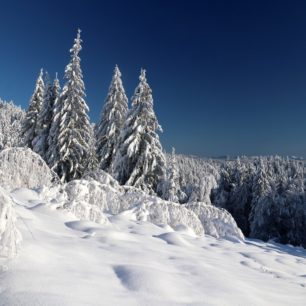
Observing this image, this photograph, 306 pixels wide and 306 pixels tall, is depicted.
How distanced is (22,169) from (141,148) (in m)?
12.8

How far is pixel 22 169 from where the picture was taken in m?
7.18

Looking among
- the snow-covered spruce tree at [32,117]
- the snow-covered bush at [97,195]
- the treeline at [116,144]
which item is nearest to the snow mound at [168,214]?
the snow-covered bush at [97,195]

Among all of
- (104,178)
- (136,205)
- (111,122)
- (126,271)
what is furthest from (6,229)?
(111,122)

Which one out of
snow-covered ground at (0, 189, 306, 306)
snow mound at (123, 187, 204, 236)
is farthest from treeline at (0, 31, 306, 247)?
snow-covered ground at (0, 189, 306, 306)

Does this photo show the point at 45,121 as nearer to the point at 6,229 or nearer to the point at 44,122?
the point at 44,122

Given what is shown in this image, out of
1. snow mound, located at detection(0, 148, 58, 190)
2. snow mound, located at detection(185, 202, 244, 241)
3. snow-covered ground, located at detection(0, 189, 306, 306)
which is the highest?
snow mound, located at detection(0, 148, 58, 190)

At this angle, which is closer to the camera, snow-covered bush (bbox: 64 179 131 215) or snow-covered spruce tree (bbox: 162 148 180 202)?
snow-covered bush (bbox: 64 179 131 215)

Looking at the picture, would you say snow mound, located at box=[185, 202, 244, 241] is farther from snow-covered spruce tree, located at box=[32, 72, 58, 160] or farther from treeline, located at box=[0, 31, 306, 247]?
snow-covered spruce tree, located at box=[32, 72, 58, 160]

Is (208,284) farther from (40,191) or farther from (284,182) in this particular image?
(284,182)

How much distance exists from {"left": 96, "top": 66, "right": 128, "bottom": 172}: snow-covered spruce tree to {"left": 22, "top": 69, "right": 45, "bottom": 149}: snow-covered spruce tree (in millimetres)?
5720

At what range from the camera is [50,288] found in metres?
2.31

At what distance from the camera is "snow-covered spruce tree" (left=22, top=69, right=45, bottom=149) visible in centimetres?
2583

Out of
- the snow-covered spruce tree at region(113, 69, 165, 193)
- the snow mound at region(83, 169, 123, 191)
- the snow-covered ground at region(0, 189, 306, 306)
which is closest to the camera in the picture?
the snow-covered ground at region(0, 189, 306, 306)

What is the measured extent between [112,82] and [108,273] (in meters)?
22.7
